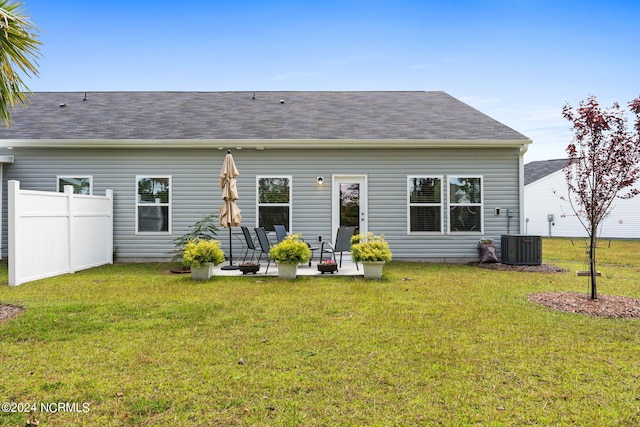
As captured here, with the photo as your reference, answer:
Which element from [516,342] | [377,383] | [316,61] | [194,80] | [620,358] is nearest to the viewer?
[377,383]

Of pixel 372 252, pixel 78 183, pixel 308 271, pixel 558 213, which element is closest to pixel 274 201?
pixel 308 271

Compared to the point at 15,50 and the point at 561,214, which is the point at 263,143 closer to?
the point at 15,50

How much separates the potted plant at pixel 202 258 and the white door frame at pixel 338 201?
3.48 meters

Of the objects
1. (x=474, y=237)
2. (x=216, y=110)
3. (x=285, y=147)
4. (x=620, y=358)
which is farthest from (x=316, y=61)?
(x=620, y=358)

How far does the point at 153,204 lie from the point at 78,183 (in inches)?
78.5

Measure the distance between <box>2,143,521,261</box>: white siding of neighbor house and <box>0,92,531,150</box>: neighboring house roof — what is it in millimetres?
403

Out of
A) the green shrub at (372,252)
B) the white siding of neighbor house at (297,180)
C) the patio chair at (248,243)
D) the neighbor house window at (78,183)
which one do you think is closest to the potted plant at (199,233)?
the white siding of neighbor house at (297,180)

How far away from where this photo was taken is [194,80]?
19406 mm

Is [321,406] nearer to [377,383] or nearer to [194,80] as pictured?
[377,383]

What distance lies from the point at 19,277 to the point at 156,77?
12799 mm

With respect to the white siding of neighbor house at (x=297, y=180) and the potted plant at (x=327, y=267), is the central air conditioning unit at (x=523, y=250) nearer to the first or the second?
the white siding of neighbor house at (x=297, y=180)

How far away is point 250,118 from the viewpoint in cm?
1123

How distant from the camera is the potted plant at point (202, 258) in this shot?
281 inches

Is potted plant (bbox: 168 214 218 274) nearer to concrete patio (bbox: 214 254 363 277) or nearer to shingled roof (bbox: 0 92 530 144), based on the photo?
concrete patio (bbox: 214 254 363 277)
